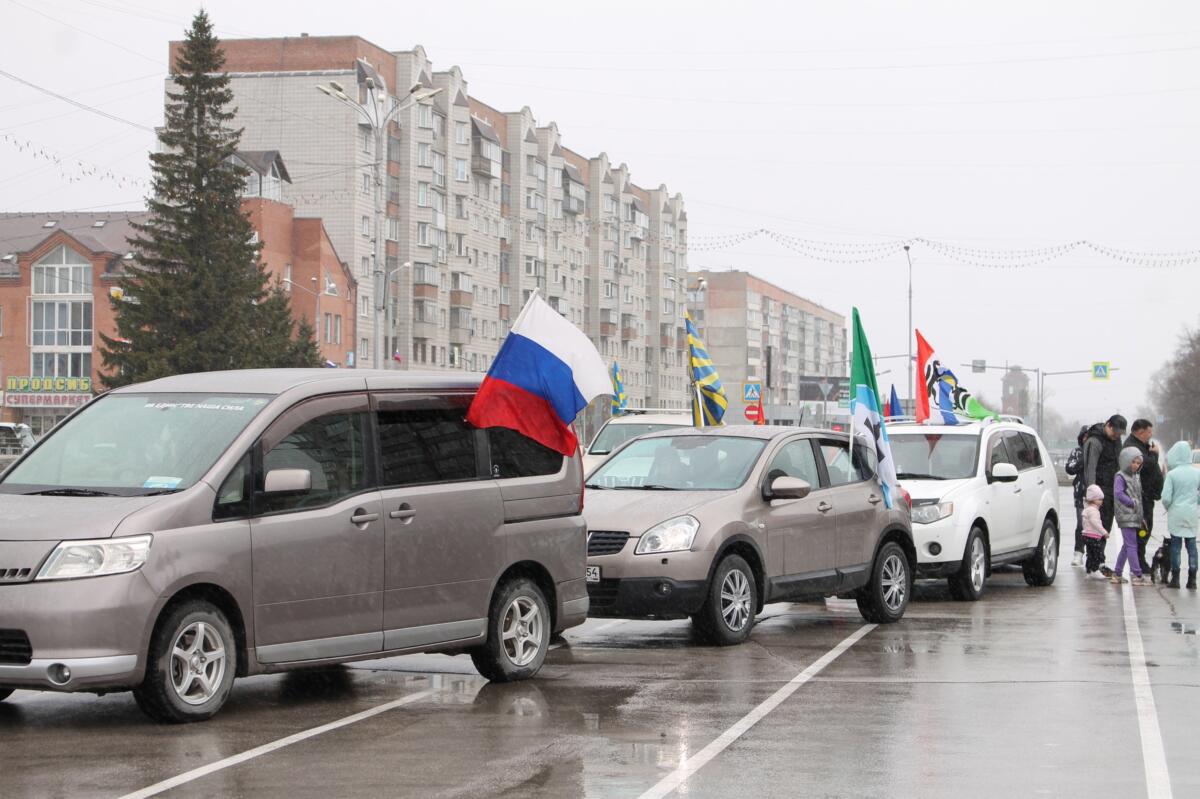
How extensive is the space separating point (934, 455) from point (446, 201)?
79532 mm

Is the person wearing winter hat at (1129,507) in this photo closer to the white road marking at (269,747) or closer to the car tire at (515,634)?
the car tire at (515,634)

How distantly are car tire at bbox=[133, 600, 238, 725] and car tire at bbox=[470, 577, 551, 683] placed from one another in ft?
6.43

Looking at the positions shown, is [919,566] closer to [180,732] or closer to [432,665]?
[432,665]

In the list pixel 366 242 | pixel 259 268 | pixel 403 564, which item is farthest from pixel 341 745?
pixel 366 242

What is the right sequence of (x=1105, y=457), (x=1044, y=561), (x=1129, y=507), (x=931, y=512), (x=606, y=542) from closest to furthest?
(x=606, y=542)
(x=931, y=512)
(x=1129, y=507)
(x=1044, y=561)
(x=1105, y=457)

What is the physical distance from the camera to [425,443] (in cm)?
1012

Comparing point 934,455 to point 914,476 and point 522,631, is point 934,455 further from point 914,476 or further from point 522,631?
point 522,631

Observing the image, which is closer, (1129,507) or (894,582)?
(894,582)

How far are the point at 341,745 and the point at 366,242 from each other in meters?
80.4

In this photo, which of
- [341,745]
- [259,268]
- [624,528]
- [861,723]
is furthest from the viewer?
[259,268]

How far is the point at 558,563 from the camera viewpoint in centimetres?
1086

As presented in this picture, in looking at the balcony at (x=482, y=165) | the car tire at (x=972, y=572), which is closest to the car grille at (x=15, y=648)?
the car tire at (x=972, y=572)

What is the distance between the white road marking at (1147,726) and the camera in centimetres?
729

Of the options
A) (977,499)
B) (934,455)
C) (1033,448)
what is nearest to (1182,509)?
(1033,448)
